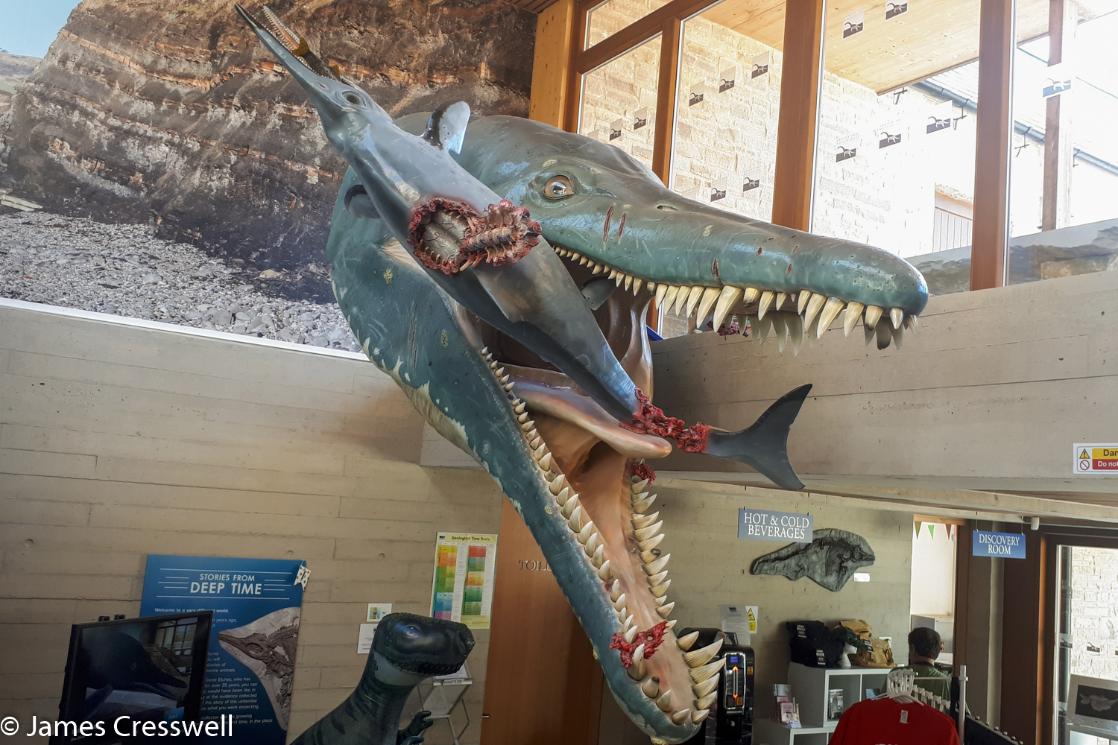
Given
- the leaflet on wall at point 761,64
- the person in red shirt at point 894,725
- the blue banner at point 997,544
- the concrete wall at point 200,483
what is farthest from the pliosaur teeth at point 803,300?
the blue banner at point 997,544

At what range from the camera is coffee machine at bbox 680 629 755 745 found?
235 inches

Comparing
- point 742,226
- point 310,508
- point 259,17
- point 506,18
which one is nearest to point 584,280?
point 742,226

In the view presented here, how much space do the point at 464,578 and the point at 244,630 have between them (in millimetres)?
1169

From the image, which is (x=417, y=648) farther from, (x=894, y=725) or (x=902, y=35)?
(x=902, y=35)

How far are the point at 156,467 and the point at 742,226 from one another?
3.31 metres

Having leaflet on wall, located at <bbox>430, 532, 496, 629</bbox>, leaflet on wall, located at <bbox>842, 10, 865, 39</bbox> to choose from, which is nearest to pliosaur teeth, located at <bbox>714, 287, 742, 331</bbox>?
leaflet on wall, located at <bbox>842, 10, 865, 39</bbox>

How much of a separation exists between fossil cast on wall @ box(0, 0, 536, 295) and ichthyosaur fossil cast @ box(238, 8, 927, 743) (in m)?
2.56

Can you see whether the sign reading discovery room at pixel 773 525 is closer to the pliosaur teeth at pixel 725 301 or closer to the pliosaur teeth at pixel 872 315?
the pliosaur teeth at pixel 725 301

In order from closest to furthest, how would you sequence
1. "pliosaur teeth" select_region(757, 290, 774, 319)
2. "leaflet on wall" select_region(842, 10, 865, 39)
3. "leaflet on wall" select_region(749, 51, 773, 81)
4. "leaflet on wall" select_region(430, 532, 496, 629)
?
"pliosaur teeth" select_region(757, 290, 774, 319) → "leaflet on wall" select_region(842, 10, 865, 39) → "leaflet on wall" select_region(749, 51, 773, 81) → "leaflet on wall" select_region(430, 532, 496, 629)

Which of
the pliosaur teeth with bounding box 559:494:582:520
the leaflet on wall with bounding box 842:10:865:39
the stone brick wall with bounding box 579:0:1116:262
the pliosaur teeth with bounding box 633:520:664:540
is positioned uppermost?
the leaflet on wall with bounding box 842:10:865:39

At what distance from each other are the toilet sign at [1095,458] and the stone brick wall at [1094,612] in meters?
6.34

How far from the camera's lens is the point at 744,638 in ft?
21.8

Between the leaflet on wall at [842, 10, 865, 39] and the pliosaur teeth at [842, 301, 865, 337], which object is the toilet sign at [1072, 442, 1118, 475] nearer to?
the pliosaur teeth at [842, 301, 865, 337]

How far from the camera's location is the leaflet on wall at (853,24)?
13.0 ft
